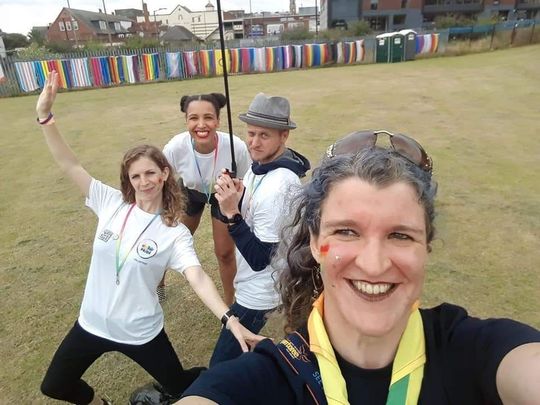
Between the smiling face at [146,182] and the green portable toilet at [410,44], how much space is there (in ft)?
79.4

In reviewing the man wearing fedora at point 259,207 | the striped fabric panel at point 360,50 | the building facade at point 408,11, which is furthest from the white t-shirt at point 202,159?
A: the building facade at point 408,11

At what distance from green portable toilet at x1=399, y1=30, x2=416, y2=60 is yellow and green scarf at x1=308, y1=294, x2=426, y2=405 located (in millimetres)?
25219

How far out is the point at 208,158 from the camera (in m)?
3.67

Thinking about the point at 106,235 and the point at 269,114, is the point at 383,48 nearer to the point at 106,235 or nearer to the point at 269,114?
the point at 269,114

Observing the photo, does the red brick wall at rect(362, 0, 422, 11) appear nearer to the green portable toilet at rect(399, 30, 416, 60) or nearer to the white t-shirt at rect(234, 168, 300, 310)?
the green portable toilet at rect(399, 30, 416, 60)

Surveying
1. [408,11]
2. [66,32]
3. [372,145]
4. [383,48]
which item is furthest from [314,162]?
[66,32]

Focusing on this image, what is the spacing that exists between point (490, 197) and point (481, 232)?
1.18 metres

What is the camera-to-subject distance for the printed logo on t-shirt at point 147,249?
93.7 inches

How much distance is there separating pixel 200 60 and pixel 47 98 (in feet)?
67.3

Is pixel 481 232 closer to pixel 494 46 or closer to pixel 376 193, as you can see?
pixel 376 193

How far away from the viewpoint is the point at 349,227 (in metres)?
1.29

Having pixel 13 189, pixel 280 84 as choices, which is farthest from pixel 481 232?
pixel 280 84

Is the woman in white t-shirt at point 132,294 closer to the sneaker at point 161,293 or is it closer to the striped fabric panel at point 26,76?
the sneaker at point 161,293

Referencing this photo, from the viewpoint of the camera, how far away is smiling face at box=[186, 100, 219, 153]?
11.4 feet
